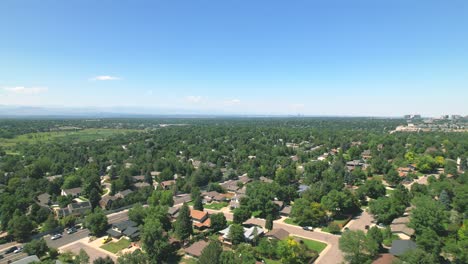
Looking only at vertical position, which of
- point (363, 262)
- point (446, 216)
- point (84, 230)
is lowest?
point (84, 230)

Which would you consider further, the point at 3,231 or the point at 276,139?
the point at 276,139


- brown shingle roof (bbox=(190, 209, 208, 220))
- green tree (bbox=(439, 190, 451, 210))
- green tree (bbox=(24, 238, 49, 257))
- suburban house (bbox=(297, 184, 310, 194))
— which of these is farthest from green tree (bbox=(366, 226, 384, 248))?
green tree (bbox=(24, 238, 49, 257))

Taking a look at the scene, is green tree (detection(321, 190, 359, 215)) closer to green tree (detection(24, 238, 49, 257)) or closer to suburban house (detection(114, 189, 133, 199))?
suburban house (detection(114, 189, 133, 199))

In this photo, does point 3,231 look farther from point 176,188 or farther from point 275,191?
point 275,191

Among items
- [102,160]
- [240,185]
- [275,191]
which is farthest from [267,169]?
[102,160]

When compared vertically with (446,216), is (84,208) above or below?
below

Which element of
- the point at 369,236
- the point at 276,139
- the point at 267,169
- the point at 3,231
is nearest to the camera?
the point at 369,236

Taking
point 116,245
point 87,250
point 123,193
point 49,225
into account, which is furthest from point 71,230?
point 123,193
